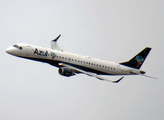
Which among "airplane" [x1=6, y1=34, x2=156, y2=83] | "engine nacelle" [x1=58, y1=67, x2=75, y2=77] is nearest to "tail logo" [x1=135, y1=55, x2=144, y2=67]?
"airplane" [x1=6, y1=34, x2=156, y2=83]

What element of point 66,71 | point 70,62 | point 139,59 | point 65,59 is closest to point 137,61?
point 139,59

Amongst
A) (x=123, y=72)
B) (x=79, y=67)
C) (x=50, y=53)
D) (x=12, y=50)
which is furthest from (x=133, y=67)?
(x=12, y=50)

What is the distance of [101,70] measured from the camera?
114 m

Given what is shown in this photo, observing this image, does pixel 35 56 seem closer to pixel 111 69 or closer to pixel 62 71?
pixel 62 71

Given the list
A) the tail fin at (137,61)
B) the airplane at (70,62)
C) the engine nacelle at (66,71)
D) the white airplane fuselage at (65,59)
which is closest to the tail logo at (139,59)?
the tail fin at (137,61)

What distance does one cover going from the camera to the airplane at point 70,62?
344 feet

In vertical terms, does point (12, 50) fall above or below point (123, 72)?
above

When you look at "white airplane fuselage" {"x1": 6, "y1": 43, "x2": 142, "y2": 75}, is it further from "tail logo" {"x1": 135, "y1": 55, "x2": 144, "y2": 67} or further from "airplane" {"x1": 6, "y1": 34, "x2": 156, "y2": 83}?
"tail logo" {"x1": 135, "y1": 55, "x2": 144, "y2": 67}

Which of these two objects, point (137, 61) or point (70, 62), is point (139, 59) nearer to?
point (137, 61)

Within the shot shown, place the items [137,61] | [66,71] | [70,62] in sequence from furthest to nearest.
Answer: [137,61]
[70,62]
[66,71]

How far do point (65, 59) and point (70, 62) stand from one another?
66.1 inches

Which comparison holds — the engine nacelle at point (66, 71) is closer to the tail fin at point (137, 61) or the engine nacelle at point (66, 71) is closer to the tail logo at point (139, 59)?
the tail fin at point (137, 61)

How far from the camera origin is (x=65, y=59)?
10725 centimetres

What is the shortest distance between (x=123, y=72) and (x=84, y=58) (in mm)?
14476
